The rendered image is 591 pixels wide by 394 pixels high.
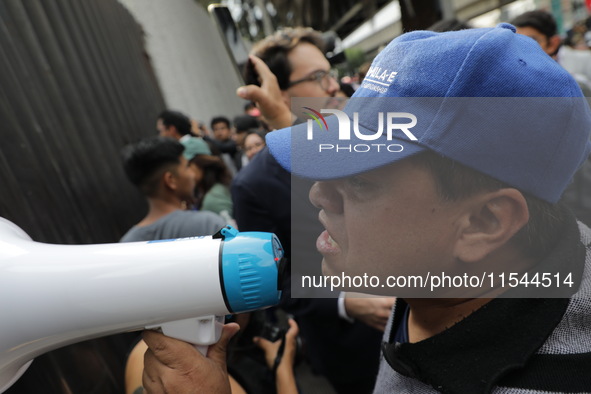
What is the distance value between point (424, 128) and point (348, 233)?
10.3 inches

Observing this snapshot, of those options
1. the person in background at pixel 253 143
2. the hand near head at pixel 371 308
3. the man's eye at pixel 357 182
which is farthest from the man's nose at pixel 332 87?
the person in background at pixel 253 143

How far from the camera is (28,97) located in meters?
2.04

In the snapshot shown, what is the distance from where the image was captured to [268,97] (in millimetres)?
1702

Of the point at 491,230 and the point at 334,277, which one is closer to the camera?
the point at 491,230

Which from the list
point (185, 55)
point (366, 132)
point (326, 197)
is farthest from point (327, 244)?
point (185, 55)

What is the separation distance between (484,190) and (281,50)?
1568 millimetres

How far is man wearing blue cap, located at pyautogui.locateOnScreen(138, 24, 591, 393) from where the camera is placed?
67 centimetres

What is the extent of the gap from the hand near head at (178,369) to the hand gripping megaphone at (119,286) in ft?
0.20

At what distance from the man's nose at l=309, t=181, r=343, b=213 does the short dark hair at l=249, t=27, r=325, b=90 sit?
3.97 ft

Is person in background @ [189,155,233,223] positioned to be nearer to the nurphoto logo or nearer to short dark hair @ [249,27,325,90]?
short dark hair @ [249,27,325,90]

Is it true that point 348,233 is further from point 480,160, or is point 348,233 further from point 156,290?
point 156,290

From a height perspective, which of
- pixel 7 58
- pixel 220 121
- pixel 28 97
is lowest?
pixel 220 121

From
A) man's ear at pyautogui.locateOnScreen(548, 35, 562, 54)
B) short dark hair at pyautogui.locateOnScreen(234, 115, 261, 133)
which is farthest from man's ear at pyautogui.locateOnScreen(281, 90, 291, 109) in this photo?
short dark hair at pyautogui.locateOnScreen(234, 115, 261, 133)

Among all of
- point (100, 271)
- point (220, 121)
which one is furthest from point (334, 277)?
point (220, 121)
